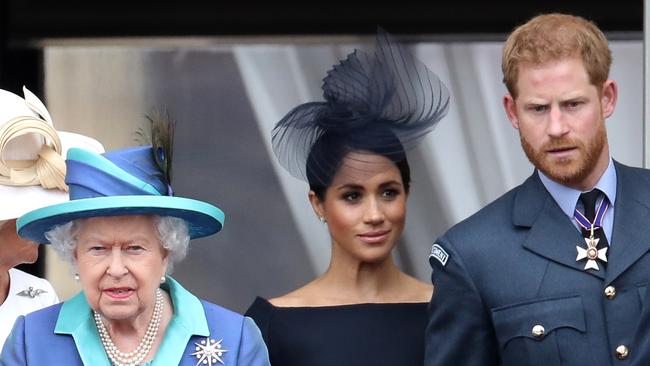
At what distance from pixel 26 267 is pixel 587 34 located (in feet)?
9.66

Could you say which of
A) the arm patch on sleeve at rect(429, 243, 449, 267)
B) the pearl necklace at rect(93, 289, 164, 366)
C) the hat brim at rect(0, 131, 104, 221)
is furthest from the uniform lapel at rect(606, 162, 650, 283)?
the hat brim at rect(0, 131, 104, 221)

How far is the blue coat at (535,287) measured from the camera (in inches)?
154

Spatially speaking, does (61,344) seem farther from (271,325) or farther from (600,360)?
(600,360)

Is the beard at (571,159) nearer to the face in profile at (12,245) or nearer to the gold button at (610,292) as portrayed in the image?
the gold button at (610,292)

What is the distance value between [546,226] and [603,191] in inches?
6.2

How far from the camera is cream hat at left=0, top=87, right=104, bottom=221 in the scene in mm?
4410

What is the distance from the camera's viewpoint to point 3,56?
6215mm

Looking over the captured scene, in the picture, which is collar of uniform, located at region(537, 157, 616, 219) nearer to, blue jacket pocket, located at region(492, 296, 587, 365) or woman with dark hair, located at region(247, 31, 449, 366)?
blue jacket pocket, located at region(492, 296, 587, 365)

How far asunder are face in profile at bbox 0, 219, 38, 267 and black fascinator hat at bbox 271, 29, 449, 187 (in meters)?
0.80

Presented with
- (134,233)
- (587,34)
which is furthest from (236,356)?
(587,34)

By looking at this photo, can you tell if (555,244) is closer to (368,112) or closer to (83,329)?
(368,112)

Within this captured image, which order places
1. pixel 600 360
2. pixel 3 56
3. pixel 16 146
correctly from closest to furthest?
pixel 600 360 → pixel 16 146 → pixel 3 56

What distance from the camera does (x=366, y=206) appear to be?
186 inches

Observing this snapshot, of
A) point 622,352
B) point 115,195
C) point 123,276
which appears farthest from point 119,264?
point 622,352
